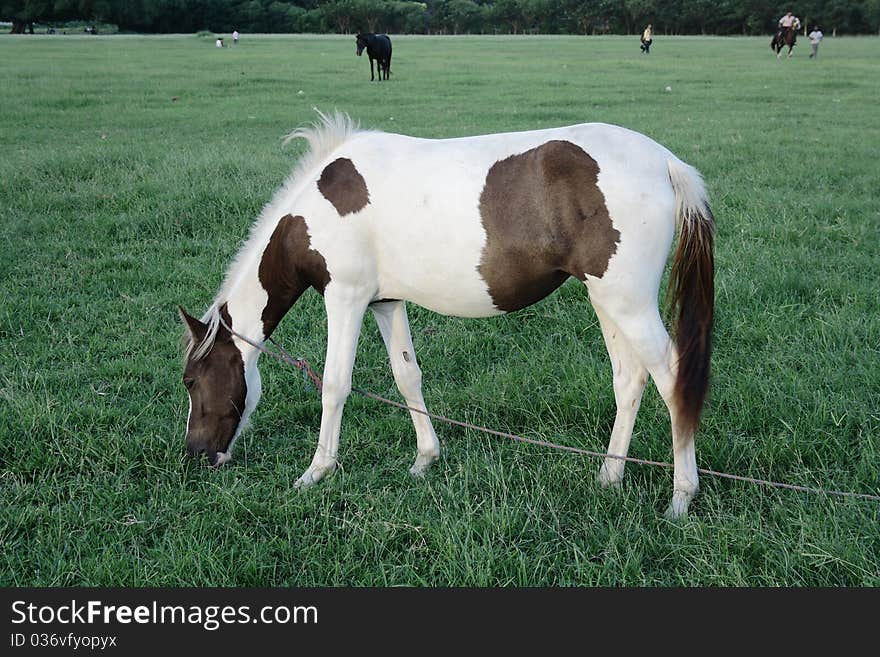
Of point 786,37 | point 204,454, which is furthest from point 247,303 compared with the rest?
point 786,37

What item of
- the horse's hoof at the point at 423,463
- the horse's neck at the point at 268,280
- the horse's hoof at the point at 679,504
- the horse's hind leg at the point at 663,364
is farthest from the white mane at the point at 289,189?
the horse's hoof at the point at 679,504

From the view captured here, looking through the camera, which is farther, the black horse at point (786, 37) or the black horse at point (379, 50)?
the black horse at point (786, 37)

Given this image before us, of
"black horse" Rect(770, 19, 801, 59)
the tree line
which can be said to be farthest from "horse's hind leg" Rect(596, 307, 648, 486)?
the tree line

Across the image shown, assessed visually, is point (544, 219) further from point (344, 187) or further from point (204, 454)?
point (204, 454)

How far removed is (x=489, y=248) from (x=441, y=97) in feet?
51.4

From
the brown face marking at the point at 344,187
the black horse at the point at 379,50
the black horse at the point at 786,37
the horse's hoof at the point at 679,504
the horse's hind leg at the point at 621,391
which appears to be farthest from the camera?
the black horse at the point at 786,37

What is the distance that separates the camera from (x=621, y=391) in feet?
11.4

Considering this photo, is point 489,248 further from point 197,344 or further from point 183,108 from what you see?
point 183,108

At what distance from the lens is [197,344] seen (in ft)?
11.9

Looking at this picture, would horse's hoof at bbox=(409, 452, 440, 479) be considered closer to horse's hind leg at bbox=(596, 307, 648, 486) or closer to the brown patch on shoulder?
horse's hind leg at bbox=(596, 307, 648, 486)

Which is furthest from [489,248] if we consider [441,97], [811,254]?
[441,97]

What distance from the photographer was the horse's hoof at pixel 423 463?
3602mm

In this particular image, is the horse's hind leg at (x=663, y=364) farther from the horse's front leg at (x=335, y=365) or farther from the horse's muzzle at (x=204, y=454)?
the horse's muzzle at (x=204, y=454)

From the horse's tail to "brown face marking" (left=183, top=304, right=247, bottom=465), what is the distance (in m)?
2.01
